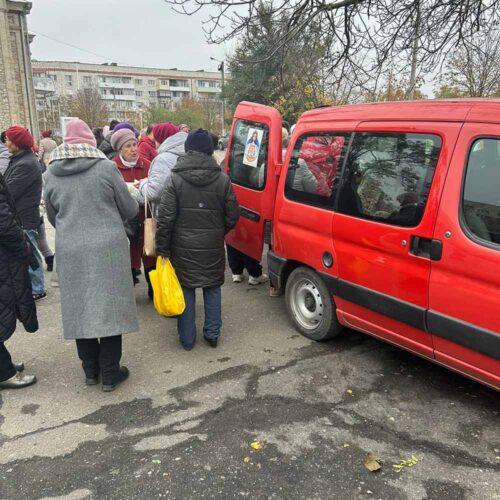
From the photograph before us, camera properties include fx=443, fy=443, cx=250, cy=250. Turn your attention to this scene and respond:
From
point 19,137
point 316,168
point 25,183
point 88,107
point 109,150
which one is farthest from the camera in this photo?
point 88,107

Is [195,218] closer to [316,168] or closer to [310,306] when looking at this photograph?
[316,168]

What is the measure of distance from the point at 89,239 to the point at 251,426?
1.60 m

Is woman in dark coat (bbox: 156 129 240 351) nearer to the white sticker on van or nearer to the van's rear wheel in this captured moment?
the van's rear wheel

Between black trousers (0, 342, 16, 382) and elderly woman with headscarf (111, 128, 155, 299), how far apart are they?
1.63m

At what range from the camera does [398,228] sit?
2.92m

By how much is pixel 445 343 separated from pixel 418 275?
45cm

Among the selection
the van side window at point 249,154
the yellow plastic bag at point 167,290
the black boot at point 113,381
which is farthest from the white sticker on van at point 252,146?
the black boot at point 113,381

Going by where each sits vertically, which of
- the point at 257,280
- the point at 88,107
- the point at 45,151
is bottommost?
the point at 257,280

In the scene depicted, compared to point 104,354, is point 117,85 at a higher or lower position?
higher

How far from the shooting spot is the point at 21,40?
92.6 feet

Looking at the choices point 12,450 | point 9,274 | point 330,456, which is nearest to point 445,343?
point 330,456

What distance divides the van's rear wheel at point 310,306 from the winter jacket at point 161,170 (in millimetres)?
1439

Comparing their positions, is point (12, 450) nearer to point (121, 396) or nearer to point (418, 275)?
point (121, 396)

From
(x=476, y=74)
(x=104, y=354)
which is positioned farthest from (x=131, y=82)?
(x=104, y=354)
